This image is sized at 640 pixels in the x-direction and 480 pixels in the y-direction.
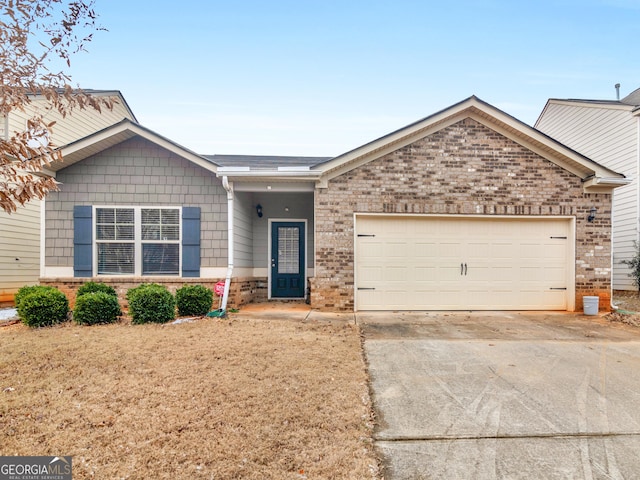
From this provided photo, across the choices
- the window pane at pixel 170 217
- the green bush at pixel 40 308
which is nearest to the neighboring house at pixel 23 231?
the window pane at pixel 170 217

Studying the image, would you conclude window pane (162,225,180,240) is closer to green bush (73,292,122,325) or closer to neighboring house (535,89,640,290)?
green bush (73,292,122,325)

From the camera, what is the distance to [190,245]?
27.5 feet

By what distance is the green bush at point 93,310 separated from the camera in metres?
6.45

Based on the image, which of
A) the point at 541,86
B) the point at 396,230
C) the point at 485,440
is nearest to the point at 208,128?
the point at 396,230

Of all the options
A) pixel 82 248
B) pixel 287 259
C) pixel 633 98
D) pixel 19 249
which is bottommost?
pixel 287 259

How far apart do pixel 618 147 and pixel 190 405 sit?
48.6 feet

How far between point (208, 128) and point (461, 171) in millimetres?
16201

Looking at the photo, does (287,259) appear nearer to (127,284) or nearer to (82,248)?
(127,284)

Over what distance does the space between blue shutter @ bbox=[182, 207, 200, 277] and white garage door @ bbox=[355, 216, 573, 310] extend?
3.74m

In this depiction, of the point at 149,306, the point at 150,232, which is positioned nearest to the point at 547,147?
the point at 149,306

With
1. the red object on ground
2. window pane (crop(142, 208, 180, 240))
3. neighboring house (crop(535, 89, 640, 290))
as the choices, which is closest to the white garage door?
the red object on ground

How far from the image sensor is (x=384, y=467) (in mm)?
2402

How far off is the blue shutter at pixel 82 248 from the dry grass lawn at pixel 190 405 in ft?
9.40

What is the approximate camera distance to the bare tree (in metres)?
2.77
